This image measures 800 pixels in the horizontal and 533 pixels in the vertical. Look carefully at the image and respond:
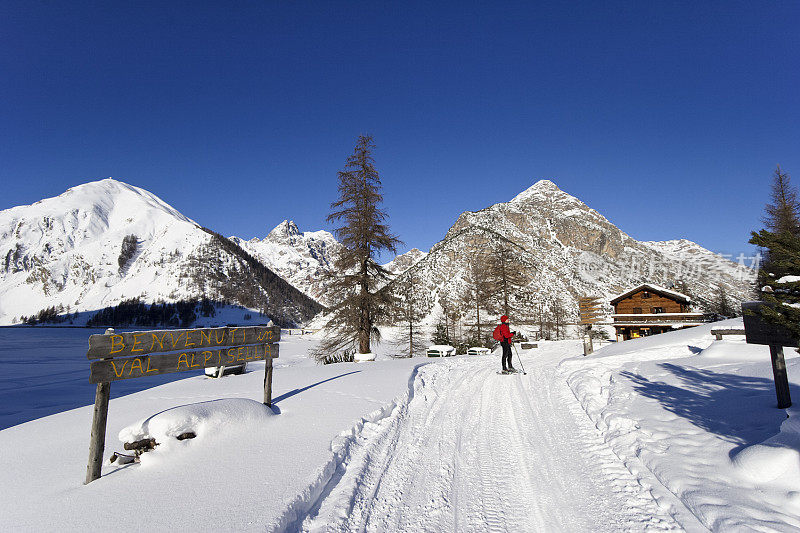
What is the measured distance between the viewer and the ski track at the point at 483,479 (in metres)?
3.41

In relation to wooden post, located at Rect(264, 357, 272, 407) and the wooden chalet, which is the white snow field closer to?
wooden post, located at Rect(264, 357, 272, 407)

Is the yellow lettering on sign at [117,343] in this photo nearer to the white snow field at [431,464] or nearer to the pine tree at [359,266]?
the white snow field at [431,464]

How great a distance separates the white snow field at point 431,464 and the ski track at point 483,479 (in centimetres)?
2

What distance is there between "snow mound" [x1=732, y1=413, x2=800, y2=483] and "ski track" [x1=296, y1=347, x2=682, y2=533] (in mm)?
1181

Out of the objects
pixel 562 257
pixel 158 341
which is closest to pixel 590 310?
pixel 158 341

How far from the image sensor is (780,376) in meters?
5.02

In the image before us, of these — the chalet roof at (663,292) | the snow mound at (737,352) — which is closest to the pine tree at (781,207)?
the chalet roof at (663,292)

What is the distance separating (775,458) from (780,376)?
206 cm

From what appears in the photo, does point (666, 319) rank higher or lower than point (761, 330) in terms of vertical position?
lower

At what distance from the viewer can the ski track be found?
134 inches

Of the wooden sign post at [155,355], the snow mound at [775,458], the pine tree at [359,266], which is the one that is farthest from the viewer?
the pine tree at [359,266]

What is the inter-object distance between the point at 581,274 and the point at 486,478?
11500 cm

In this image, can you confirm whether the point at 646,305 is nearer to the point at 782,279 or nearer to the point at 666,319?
the point at 666,319

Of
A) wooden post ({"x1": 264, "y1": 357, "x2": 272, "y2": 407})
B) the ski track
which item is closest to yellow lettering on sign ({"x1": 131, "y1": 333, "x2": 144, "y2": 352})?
wooden post ({"x1": 264, "y1": 357, "x2": 272, "y2": 407})
